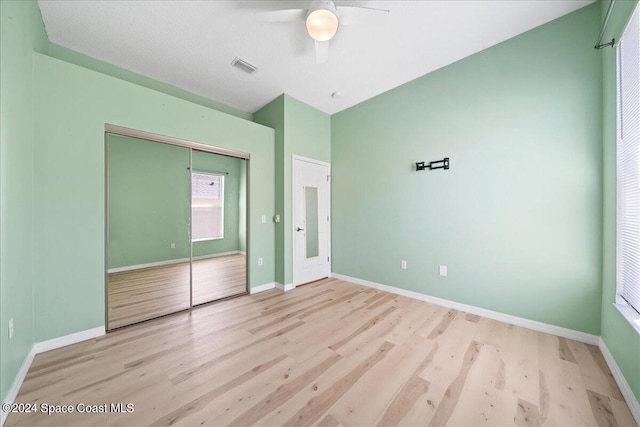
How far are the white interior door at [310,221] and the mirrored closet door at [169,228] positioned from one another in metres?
0.87

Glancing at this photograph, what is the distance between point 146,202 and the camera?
2.83 metres

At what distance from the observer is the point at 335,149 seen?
170 inches

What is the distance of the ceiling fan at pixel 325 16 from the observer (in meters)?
1.79

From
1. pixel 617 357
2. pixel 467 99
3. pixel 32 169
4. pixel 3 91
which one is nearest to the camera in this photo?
pixel 3 91

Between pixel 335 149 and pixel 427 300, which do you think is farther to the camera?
pixel 335 149

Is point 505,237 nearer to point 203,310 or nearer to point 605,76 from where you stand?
point 605,76

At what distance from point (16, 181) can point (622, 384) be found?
4.56 metres

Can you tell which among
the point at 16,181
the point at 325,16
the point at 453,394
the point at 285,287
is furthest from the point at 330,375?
the point at 325,16

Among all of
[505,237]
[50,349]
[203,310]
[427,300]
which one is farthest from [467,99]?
[50,349]

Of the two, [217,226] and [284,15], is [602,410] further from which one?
[217,226]

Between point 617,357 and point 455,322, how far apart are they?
3.71 feet

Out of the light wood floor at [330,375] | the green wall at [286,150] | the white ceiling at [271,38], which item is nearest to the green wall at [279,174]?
the green wall at [286,150]

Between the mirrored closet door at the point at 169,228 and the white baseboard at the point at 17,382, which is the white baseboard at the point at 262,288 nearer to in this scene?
the mirrored closet door at the point at 169,228

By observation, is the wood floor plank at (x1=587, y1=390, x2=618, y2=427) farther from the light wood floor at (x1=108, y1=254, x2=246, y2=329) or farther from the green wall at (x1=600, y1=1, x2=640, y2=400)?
the light wood floor at (x1=108, y1=254, x2=246, y2=329)
